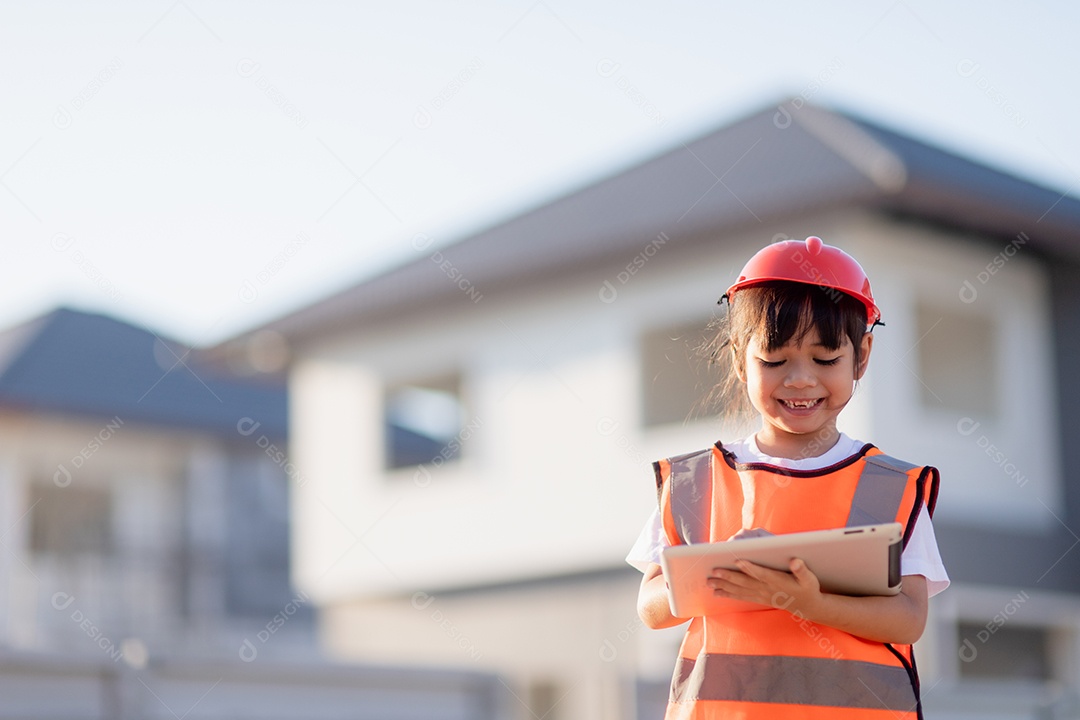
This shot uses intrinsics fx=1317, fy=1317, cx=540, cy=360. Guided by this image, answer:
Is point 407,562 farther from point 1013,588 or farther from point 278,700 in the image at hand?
point 278,700

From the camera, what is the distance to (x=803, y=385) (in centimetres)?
217

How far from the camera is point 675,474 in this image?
7.43 ft

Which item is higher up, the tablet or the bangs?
the bangs

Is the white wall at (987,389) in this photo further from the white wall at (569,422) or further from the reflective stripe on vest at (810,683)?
the reflective stripe on vest at (810,683)

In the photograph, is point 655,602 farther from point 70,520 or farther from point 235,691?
Result: point 70,520

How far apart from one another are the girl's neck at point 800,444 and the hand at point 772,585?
282 millimetres

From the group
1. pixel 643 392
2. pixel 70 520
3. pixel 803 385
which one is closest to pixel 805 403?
pixel 803 385

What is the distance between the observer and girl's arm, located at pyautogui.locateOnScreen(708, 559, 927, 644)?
1989 mm

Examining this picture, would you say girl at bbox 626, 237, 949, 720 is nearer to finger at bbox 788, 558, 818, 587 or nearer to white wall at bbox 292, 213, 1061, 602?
finger at bbox 788, 558, 818, 587

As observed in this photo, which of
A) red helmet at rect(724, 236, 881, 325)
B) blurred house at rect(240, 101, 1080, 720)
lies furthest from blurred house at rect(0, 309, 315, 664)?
red helmet at rect(724, 236, 881, 325)

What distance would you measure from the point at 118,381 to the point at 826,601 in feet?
63.3

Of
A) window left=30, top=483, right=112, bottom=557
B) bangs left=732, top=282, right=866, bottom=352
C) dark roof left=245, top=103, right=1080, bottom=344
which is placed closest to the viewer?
bangs left=732, top=282, right=866, bottom=352

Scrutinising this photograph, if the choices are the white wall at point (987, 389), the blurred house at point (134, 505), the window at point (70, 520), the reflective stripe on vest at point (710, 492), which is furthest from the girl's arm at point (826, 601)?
the window at point (70, 520)

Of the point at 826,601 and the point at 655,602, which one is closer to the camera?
the point at 826,601
